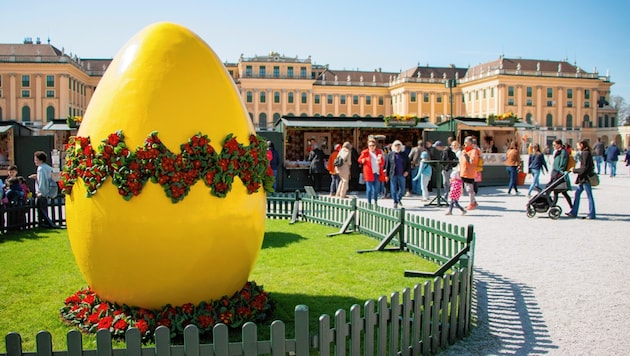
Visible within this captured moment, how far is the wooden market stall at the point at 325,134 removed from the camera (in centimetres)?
2183

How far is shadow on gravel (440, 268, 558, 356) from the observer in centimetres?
544

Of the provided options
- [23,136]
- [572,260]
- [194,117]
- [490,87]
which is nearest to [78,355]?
[194,117]

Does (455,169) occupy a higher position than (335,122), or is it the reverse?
(335,122)

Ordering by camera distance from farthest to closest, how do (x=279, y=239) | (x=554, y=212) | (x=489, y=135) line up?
(x=489, y=135) → (x=554, y=212) → (x=279, y=239)

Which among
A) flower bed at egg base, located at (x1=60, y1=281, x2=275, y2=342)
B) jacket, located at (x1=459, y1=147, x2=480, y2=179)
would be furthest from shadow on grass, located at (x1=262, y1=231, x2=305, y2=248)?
jacket, located at (x1=459, y1=147, x2=480, y2=179)

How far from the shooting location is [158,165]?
5043mm

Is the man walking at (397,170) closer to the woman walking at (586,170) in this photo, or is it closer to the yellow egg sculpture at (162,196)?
the woman walking at (586,170)

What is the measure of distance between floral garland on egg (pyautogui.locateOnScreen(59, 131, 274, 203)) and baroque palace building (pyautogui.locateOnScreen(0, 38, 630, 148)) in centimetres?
8623

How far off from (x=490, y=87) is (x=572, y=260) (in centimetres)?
9522

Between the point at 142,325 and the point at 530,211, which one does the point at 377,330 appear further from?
the point at 530,211

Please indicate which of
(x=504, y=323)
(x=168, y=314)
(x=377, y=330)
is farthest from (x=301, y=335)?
(x=504, y=323)

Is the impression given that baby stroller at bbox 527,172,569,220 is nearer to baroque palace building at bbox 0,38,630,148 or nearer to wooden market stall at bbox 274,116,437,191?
wooden market stall at bbox 274,116,437,191

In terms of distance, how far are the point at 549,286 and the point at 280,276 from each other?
12.5ft

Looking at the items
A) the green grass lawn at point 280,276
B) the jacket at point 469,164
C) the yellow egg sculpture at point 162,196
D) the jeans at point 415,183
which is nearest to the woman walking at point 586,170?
the jacket at point 469,164
